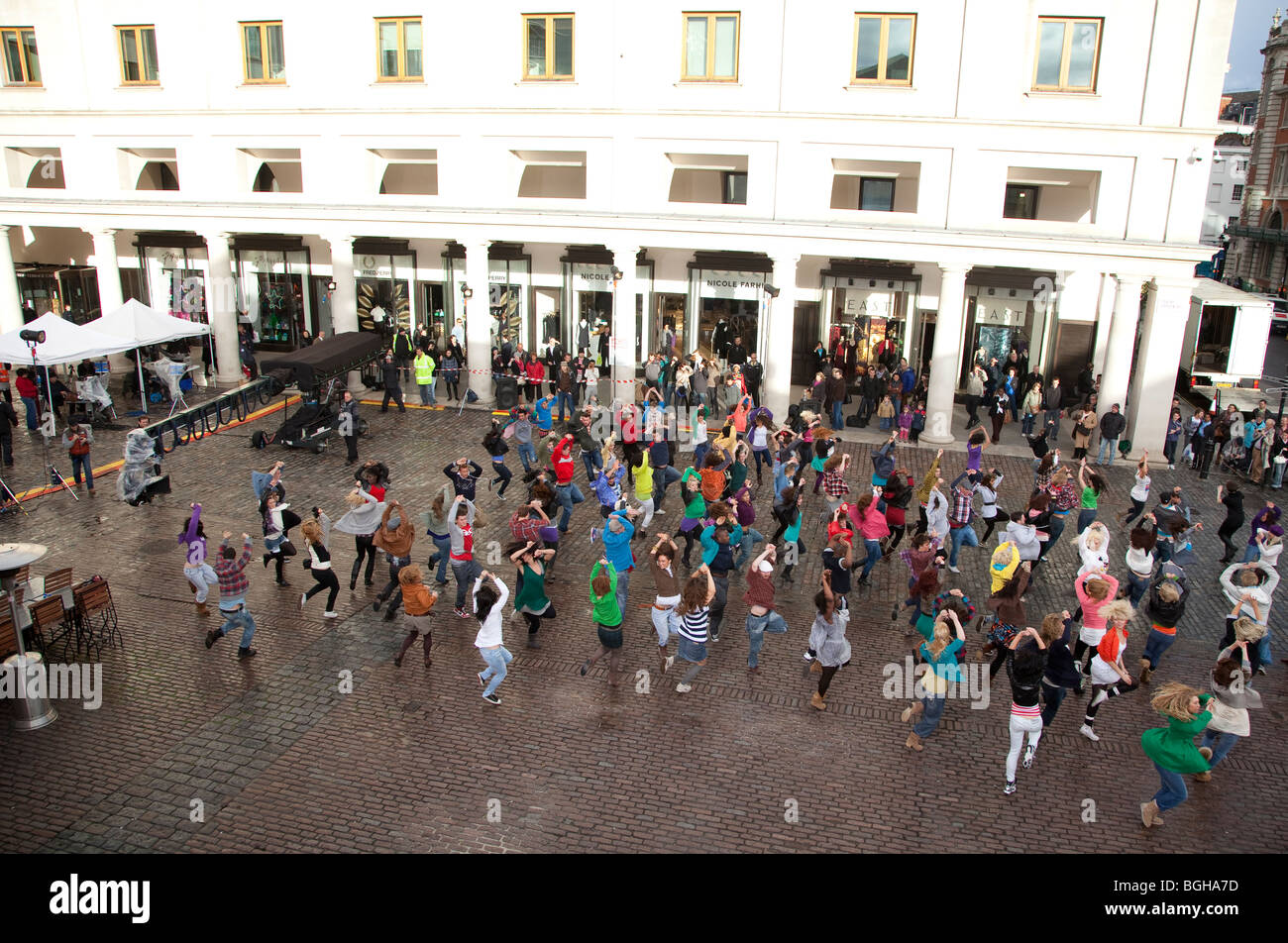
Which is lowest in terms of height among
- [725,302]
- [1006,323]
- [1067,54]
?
[1006,323]

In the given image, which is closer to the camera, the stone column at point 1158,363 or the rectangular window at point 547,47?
the stone column at point 1158,363

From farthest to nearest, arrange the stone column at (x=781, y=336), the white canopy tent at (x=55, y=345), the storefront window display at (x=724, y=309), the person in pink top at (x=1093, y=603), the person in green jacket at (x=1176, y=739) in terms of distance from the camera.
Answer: the storefront window display at (x=724, y=309), the stone column at (x=781, y=336), the white canopy tent at (x=55, y=345), the person in pink top at (x=1093, y=603), the person in green jacket at (x=1176, y=739)

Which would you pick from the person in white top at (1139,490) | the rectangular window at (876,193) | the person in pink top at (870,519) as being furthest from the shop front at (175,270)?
the person in white top at (1139,490)

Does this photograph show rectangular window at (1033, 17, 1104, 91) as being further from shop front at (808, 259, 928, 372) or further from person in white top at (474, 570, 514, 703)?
person in white top at (474, 570, 514, 703)

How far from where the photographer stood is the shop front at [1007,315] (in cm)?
2633

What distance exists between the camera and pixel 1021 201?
26812mm

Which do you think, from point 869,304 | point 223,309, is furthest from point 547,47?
point 223,309

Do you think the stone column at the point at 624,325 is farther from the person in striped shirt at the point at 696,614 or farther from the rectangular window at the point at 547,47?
the person in striped shirt at the point at 696,614

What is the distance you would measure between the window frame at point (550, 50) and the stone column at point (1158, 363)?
1528 centimetres

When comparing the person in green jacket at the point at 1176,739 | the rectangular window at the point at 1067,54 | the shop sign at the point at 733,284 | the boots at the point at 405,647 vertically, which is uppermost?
the rectangular window at the point at 1067,54

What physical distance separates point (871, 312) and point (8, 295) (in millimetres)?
26376

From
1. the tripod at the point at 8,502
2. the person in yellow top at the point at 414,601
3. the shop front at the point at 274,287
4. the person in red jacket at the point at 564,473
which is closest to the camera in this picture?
the person in yellow top at the point at 414,601

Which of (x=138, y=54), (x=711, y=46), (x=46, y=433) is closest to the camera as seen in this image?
(x=46, y=433)

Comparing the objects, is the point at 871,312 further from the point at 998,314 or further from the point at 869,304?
the point at 998,314
